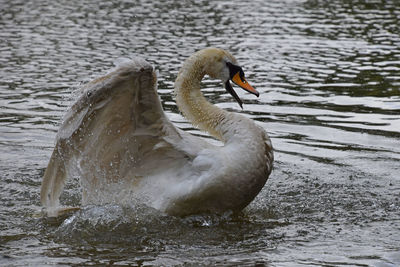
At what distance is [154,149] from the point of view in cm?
698

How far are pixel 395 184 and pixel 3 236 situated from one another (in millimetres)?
3950

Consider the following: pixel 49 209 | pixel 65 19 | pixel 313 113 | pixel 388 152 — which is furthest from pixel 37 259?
pixel 65 19

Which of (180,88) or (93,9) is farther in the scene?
(93,9)

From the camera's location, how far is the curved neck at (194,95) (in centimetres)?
715

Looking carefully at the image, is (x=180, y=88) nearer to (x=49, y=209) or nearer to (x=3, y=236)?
(x=49, y=209)

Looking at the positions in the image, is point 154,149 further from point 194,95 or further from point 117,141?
point 194,95

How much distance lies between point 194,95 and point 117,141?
0.88 m

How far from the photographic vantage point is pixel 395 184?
782 cm

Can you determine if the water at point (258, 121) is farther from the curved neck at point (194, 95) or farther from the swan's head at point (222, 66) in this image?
the swan's head at point (222, 66)

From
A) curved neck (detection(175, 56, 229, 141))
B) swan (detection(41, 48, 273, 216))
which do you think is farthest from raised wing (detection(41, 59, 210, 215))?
curved neck (detection(175, 56, 229, 141))

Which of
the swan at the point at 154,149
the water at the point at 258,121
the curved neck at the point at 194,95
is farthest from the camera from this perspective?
the curved neck at the point at 194,95

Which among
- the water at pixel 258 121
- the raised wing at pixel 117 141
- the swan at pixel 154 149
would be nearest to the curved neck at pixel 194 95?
the swan at pixel 154 149

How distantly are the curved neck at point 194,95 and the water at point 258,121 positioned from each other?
3.14 feet

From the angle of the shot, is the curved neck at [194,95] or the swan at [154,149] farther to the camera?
the curved neck at [194,95]
